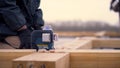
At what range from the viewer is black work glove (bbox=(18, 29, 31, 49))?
7.70 ft

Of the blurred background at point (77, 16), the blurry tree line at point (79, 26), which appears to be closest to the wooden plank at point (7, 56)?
the blurred background at point (77, 16)

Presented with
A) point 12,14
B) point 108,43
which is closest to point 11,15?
point 12,14

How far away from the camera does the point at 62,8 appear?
10008 millimetres

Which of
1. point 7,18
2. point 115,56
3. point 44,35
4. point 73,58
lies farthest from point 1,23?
point 115,56

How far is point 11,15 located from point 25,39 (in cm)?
22

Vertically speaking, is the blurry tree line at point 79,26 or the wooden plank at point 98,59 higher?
the wooden plank at point 98,59

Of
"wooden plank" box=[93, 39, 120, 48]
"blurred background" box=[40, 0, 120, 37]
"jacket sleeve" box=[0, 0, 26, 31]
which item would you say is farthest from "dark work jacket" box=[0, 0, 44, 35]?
"blurred background" box=[40, 0, 120, 37]

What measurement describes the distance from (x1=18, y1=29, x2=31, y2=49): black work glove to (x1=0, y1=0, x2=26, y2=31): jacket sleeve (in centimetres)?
10

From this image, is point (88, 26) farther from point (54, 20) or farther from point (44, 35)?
point (44, 35)

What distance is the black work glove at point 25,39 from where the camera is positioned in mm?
2346

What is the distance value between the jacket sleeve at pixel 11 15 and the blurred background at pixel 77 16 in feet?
24.1

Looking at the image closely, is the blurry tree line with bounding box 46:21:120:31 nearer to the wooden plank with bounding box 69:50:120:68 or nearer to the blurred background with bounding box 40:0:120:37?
the blurred background with bounding box 40:0:120:37

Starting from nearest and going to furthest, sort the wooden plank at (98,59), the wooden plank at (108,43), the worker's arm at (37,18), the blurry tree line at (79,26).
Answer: the wooden plank at (98,59) < the worker's arm at (37,18) < the wooden plank at (108,43) < the blurry tree line at (79,26)

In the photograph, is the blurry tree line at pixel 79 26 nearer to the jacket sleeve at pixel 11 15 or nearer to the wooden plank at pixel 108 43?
the wooden plank at pixel 108 43
